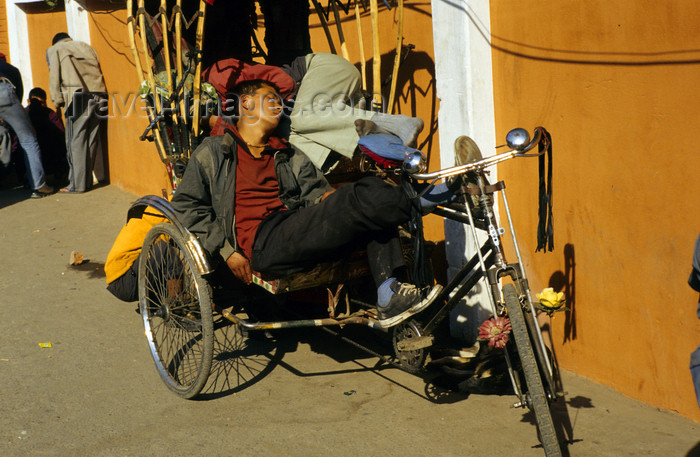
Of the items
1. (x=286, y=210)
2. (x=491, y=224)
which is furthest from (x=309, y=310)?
(x=491, y=224)

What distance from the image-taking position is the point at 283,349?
4574mm

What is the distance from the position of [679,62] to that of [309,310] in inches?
101

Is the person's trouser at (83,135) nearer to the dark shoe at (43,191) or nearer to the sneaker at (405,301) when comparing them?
the dark shoe at (43,191)

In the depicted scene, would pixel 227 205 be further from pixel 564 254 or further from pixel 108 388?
pixel 564 254

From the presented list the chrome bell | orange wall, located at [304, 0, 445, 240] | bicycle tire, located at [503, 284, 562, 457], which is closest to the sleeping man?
the chrome bell

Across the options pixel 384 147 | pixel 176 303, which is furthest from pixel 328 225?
pixel 176 303

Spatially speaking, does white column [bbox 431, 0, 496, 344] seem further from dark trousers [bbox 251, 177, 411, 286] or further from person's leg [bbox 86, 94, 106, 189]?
person's leg [bbox 86, 94, 106, 189]

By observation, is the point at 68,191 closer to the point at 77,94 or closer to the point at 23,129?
the point at 23,129

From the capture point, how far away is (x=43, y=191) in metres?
8.70

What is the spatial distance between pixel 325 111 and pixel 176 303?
4.54ft

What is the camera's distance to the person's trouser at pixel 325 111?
411 centimetres

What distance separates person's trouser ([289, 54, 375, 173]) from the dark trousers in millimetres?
631

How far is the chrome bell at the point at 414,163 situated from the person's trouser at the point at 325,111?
113 centimetres

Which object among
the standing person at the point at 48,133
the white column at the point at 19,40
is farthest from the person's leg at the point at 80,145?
the white column at the point at 19,40
